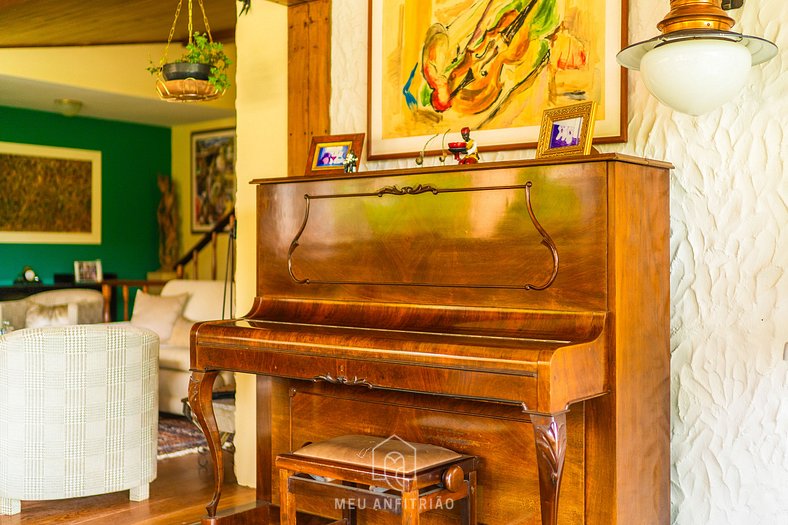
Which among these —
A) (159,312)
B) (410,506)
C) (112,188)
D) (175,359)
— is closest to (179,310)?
(159,312)

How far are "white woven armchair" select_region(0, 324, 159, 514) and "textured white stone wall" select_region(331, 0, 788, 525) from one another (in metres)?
2.46

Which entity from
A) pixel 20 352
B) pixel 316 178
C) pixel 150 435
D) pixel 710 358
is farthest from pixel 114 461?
pixel 710 358

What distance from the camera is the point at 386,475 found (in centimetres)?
277

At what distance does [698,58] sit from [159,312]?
5642 mm

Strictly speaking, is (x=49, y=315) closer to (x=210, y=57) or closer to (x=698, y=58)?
(x=210, y=57)

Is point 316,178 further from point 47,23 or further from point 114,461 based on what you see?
point 47,23

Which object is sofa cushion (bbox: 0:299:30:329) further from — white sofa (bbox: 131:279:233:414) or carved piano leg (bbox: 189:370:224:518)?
carved piano leg (bbox: 189:370:224:518)

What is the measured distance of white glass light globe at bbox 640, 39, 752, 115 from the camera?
241cm

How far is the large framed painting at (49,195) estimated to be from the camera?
890 cm

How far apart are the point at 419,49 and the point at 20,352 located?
220cm

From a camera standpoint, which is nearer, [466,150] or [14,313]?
[466,150]

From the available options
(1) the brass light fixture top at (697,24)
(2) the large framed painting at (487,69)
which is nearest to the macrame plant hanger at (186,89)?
(2) the large framed painting at (487,69)

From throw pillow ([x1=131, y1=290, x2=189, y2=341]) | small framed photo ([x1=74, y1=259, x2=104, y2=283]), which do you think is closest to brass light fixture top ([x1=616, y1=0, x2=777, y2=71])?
throw pillow ([x1=131, y1=290, x2=189, y2=341])

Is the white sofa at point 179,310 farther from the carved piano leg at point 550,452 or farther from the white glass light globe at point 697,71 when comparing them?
the white glass light globe at point 697,71
